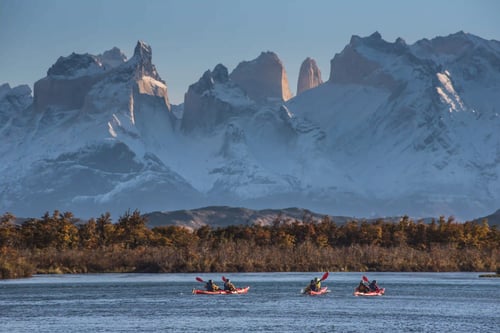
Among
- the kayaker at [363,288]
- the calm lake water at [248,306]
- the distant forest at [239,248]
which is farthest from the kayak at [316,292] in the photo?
the distant forest at [239,248]

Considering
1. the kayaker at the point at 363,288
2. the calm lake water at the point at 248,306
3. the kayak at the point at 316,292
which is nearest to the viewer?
the calm lake water at the point at 248,306

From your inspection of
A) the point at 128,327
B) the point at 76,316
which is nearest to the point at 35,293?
the point at 76,316

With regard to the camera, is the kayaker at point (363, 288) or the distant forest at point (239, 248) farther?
the distant forest at point (239, 248)

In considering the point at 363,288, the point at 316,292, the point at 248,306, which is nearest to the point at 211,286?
the point at 316,292

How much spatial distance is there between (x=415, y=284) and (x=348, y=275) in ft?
64.0

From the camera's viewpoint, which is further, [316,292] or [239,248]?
[239,248]

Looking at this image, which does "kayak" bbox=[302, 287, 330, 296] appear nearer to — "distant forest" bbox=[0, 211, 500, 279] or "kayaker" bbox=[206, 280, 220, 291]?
"kayaker" bbox=[206, 280, 220, 291]

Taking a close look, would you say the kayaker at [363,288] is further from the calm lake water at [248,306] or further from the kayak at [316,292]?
the kayak at [316,292]

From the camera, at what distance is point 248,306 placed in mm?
108688

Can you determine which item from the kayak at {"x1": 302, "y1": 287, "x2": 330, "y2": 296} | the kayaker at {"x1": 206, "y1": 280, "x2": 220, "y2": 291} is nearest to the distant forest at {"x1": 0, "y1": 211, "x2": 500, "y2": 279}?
the kayaker at {"x1": 206, "y1": 280, "x2": 220, "y2": 291}

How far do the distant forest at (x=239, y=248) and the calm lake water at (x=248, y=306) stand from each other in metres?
10.6

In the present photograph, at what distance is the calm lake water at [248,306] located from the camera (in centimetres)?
9244

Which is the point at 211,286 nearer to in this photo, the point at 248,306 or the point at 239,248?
the point at 248,306

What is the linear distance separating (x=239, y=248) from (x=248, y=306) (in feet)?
191
